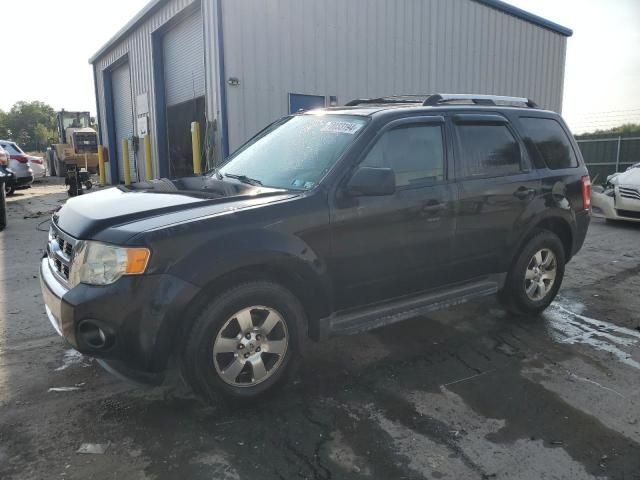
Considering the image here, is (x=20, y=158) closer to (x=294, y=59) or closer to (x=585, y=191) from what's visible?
(x=294, y=59)

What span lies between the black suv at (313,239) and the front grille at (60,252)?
0.06ft

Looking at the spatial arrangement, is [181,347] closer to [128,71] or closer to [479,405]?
[479,405]

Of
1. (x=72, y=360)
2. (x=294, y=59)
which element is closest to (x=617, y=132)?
(x=294, y=59)

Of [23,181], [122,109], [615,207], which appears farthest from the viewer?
[122,109]

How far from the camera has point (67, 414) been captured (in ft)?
9.89

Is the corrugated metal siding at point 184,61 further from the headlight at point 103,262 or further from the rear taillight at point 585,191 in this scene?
the headlight at point 103,262

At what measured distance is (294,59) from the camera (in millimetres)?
10719

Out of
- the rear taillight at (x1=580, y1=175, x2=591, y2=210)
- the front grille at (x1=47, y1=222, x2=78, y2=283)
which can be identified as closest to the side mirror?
the front grille at (x1=47, y1=222, x2=78, y2=283)

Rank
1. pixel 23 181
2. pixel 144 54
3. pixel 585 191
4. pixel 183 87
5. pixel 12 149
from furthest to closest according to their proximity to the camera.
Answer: pixel 12 149, pixel 23 181, pixel 144 54, pixel 183 87, pixel 585 191

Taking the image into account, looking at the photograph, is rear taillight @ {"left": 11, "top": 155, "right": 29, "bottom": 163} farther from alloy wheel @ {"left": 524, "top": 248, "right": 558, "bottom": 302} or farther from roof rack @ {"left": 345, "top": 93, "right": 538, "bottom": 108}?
alloy wheel @ {"left": 524, "top": 248, "right": 558, "bottom": 302}

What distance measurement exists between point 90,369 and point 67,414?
2.00ft

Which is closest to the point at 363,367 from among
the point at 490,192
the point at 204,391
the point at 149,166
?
the point at 204,391

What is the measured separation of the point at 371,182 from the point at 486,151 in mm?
1462

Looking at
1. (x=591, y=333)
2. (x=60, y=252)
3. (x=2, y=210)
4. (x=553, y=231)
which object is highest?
(x=60, y=252)
